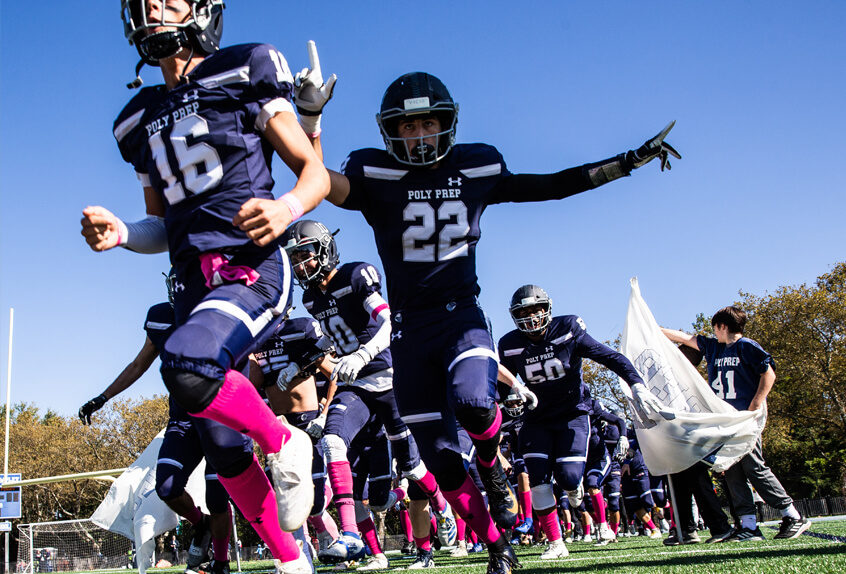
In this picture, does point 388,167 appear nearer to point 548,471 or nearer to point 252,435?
point 252,435

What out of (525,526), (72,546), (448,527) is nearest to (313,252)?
(448,527)

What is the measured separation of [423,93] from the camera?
4.39 m

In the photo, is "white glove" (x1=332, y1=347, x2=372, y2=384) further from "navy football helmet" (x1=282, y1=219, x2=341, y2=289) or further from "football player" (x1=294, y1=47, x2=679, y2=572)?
"navy football helmet" (x1=282, y1=219, x2=341, y2=289)

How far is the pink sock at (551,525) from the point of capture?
762cm

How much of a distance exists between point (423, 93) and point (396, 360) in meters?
1.57

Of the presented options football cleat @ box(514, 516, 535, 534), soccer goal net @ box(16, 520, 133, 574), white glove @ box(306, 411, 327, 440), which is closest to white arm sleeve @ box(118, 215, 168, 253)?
white glove @ box(306, 411, 327, 440)

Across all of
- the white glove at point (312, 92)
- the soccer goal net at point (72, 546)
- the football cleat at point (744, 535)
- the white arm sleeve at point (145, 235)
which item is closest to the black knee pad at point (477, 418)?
the white glove at point (312, 92)

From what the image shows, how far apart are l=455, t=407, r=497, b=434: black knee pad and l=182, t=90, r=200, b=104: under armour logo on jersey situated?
6.48 feet

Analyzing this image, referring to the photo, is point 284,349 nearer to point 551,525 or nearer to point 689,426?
point 551,525

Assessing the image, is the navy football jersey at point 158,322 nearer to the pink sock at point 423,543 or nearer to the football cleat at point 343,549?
the football cleat at point 343,549

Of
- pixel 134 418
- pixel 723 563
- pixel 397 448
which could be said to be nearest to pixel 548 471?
pixel 397 448

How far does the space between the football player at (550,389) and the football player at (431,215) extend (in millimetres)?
3450

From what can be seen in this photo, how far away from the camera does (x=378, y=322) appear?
6.40m

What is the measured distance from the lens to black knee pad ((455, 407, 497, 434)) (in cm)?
391
